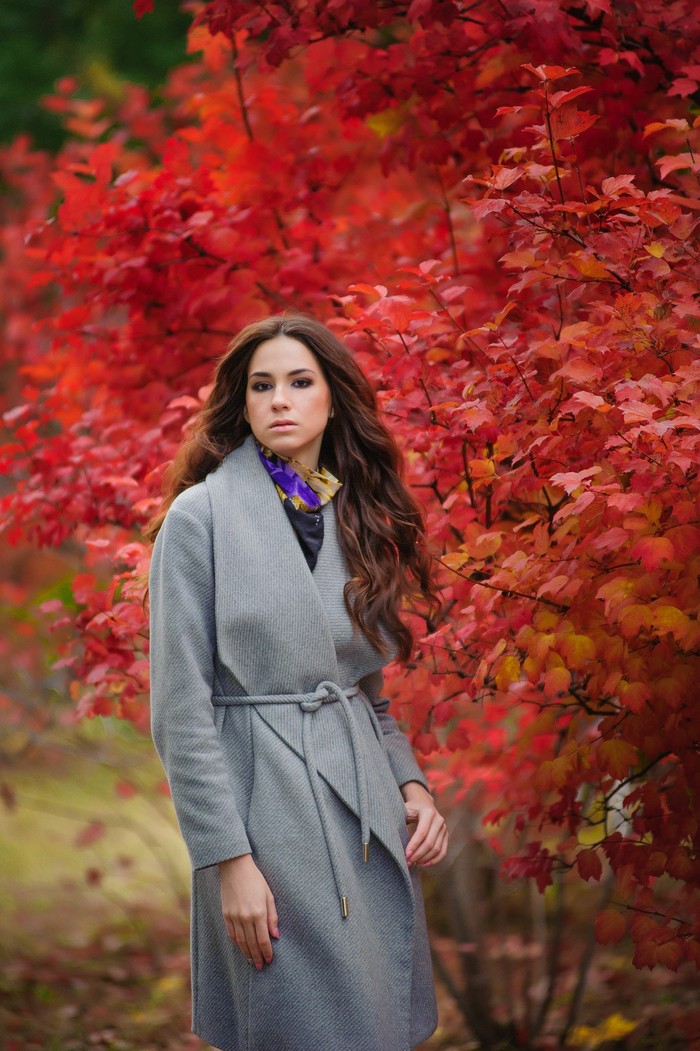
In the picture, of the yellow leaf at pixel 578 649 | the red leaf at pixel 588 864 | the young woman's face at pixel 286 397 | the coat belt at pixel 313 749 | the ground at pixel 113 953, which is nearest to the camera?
the coat belt at pixel 313 749

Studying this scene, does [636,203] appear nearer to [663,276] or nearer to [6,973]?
[663,276]

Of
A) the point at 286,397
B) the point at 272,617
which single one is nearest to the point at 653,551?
the point at 272,617

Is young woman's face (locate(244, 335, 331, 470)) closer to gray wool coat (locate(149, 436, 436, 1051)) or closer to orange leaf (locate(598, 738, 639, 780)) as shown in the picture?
gray wool coat (locate(149, 436, 436, 1051))

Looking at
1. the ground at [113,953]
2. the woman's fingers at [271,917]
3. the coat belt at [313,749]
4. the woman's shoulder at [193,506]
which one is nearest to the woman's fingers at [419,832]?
the coat belt at [313,749]

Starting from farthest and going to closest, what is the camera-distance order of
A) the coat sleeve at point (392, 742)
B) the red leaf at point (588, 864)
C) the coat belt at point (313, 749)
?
the red leaf at point (588, 864) → the coat sleeve at point (392, 742) → the coat belt at point (313, 749)

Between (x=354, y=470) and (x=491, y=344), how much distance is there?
0.44 metres

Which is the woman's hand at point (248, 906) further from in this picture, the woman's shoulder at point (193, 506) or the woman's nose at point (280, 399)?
the woman's nose at point (280, 399)

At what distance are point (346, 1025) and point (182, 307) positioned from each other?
2080mm

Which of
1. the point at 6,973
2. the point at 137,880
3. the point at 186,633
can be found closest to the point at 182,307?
the point at 186,633

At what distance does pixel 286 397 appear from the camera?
2307 millimetres

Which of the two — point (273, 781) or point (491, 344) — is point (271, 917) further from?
point (491, 344)

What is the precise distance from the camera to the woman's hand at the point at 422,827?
2.31 m

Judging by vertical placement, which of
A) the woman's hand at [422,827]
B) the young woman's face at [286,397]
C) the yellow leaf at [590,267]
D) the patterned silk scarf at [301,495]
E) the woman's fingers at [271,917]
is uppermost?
the yellow leaf at [590,267]

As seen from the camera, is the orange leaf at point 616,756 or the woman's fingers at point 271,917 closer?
the woman's fingers at point 271,917
